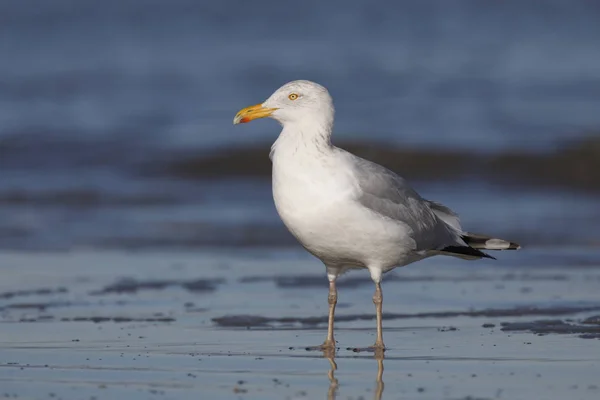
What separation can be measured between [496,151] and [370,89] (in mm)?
6706

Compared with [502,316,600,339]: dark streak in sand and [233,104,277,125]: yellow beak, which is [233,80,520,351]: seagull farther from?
[502,316,600,339]: dark streak in sand

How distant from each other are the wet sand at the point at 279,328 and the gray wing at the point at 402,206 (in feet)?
1.81

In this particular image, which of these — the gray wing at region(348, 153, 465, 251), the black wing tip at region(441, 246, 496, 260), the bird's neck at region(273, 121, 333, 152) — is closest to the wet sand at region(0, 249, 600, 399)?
the black wing tip at region(441, 246, 496, 260)

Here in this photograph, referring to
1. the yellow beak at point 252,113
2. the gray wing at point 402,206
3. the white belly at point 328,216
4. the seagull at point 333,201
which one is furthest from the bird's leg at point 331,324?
the yellow beak at point 252,113

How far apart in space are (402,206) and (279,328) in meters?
1.09

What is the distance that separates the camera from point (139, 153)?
1773 centimetres

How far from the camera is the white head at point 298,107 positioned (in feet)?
24.2

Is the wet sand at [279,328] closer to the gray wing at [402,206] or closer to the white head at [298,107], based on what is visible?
the gray wing at [402,206]

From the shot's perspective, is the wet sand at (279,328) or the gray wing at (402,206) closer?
the wet sand at (279,328)

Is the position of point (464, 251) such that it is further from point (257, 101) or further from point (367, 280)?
point (257, 101)

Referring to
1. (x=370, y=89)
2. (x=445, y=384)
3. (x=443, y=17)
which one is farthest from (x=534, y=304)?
(x=443, y=17)

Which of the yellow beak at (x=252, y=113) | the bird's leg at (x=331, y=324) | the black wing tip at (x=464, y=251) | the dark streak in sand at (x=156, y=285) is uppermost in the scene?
the yellow beak at (x=252, y=113)

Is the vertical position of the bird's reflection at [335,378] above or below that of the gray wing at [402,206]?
below

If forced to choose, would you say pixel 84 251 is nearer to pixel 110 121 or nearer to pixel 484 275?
pixel 484 275
